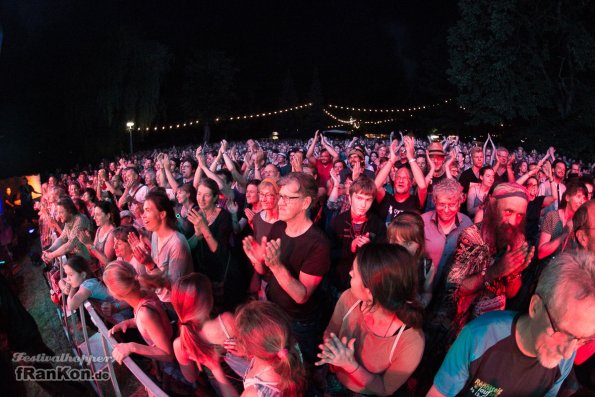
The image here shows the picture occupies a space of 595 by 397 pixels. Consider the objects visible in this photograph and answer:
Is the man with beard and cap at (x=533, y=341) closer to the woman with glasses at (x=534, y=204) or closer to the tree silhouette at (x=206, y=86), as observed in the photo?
the woman with glasses at (x=534, y=204)

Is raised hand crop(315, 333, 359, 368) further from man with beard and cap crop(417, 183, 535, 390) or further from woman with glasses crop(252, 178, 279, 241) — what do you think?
woman with glasses crop(252, 178, 279, 241)

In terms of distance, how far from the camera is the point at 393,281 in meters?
1.89

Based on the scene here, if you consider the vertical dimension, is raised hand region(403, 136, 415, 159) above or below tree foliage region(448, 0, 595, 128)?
below

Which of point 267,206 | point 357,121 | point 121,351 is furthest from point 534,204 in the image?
point 357,121

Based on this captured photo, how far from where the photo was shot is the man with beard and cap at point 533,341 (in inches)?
52.5

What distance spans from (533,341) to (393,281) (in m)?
0.60

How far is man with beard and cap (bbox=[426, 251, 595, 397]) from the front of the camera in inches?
52.5

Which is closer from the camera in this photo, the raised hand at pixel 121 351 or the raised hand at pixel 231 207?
the raised hand at pixel 121 351

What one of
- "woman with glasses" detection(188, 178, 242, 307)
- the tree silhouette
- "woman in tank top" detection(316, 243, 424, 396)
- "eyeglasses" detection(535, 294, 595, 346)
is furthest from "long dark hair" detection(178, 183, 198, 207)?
the tree silhouette

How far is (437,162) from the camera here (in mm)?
5816

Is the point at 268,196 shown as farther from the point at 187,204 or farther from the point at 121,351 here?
the point at 121,351

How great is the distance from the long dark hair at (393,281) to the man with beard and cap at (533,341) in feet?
0.94

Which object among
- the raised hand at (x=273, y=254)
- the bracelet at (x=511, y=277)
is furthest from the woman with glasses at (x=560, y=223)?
the raised hand at (x=273, y=254)

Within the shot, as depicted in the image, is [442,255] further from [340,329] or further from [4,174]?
[4,174]
